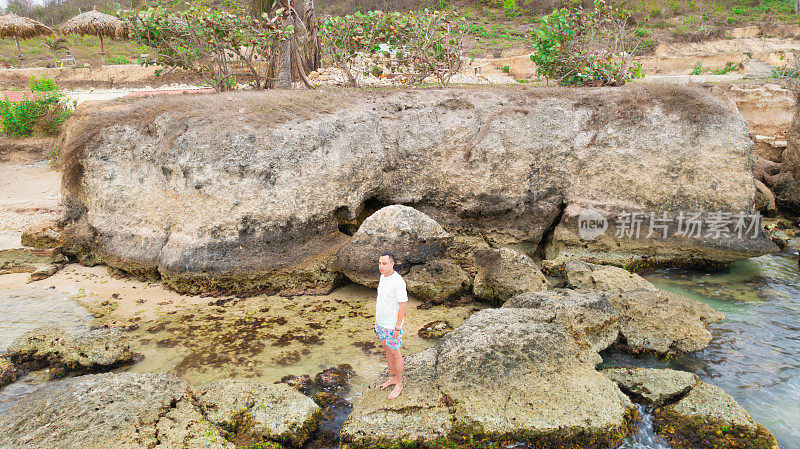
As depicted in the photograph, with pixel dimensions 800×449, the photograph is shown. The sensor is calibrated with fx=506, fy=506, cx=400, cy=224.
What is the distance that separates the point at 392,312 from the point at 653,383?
9.34 ft

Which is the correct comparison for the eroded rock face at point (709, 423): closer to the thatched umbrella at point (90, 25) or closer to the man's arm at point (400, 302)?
the man's arm at point (400, 302)

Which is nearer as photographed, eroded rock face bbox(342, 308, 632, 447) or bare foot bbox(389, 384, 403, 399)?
eroded rock face bbox(342, 308, 632, 447)

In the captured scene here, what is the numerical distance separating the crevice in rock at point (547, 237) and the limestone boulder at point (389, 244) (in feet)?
8.20

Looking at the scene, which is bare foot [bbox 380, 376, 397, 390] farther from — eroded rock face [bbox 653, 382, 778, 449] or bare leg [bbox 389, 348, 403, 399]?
eroded rock face [bbox 653, 382, 778, 449]

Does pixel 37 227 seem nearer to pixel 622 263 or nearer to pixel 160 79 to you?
pixel 622 263

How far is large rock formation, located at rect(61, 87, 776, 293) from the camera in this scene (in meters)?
7.96

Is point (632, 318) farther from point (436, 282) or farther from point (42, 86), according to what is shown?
point (42, 86)

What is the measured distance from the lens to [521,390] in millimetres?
4805

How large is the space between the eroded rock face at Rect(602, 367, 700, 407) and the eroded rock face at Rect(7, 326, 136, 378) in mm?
5505

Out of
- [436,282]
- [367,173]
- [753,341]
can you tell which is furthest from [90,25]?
[753,341]

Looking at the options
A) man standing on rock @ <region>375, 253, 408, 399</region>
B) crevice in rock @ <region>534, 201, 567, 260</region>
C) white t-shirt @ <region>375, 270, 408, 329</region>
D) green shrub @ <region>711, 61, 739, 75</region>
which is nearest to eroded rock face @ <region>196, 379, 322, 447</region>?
man standing on rock @ <region>375, 253, 408, 399</region>

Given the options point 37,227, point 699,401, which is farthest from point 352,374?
point 37,227

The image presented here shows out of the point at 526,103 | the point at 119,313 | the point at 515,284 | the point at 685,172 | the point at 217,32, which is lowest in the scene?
the point at 119,313

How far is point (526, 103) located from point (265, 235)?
5.45 meters
